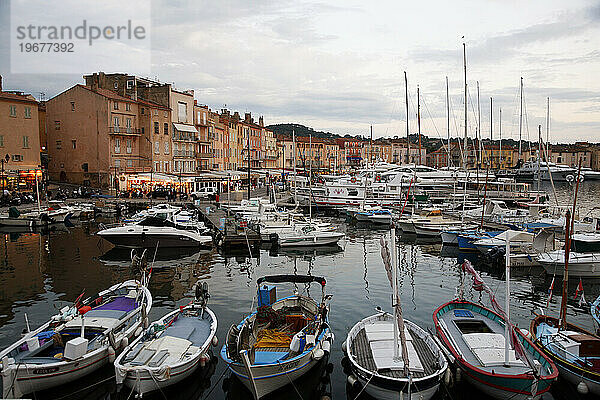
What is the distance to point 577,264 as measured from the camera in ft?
82.6

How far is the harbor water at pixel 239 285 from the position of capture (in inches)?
500

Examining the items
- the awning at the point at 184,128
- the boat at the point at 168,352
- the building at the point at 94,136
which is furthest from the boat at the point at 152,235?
the awning at the point at 184,128

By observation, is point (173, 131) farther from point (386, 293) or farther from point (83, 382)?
point (83, 382)

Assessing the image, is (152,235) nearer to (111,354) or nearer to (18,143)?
(111,354)

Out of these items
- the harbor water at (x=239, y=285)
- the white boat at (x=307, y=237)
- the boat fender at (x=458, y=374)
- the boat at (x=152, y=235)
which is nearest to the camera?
the boat fender at (x=458, y=374)

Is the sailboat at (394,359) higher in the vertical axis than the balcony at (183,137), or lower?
lower

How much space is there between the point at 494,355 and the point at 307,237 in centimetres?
2224

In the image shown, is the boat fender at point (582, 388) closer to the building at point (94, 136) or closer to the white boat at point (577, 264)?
the white boat at point (577, 264)

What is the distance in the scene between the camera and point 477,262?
30438 mm

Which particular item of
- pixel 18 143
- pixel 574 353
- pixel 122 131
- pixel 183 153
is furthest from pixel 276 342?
pixel 183 153

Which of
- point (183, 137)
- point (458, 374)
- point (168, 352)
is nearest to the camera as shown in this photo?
point (458, 374)

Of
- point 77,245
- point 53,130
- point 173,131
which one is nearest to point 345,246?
point 77,245

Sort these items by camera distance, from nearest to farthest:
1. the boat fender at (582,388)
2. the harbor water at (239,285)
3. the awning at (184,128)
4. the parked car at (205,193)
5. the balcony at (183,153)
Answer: the boat fender at (582,388) < the harbor water at (239,285) < the parked car at (205,193) < the awning at (184,128) < the balcony at (183,153)

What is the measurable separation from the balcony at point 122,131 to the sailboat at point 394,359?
5742cm
